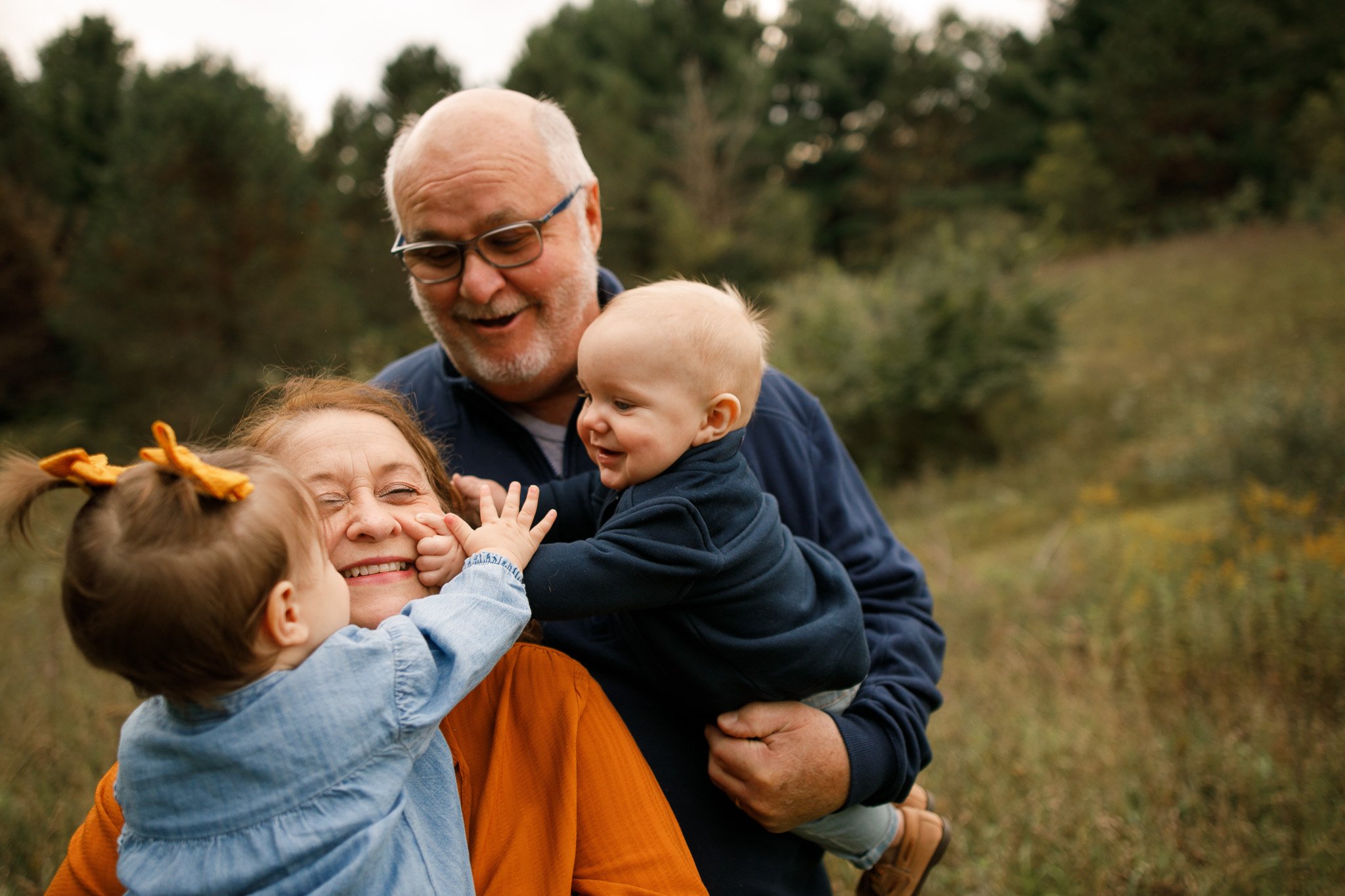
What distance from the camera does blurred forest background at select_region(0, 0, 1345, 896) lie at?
135 inches

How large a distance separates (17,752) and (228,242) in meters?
11.3

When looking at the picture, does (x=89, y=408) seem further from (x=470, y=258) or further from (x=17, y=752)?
(x=470, y=258)

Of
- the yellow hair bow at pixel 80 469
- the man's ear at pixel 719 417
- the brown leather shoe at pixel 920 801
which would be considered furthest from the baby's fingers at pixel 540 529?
the brown leather shoe at pixel 920 801

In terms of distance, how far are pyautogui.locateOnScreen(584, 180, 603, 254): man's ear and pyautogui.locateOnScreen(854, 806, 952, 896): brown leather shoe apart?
1.97 metres

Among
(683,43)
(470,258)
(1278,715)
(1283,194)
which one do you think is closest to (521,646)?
(470,258)

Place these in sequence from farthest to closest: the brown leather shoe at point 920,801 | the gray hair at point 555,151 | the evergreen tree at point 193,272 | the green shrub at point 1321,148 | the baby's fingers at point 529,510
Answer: the green shrub at point 1321,148
the evergreen tree at point 193,272
the brown leather shoe at point 920,801
the gray hair at point 555,151
the baby's fingers at point 529,510

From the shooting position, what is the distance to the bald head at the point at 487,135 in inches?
90.2

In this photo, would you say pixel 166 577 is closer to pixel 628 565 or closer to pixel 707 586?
pixel 628 565

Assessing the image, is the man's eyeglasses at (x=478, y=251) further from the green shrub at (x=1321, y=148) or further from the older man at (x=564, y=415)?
the green shrub at (x=1321, y=148)

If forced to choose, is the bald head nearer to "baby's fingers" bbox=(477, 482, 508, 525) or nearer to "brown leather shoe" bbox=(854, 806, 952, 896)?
"baby's fingers" bbox=(477, 482, 508, 525)

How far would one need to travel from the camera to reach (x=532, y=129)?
2.41 metres

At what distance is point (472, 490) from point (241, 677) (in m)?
0.78

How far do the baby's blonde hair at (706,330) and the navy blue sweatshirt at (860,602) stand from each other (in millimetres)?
387

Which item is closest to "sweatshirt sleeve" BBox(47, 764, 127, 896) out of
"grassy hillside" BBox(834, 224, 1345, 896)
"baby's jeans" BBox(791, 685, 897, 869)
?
"baby's jeans" BBox(791, 685, 897, 869)
